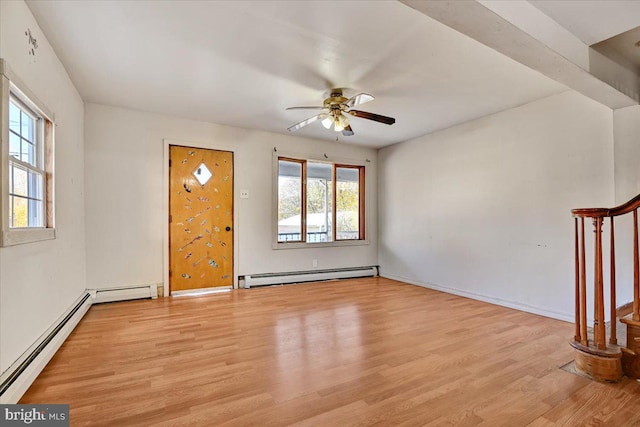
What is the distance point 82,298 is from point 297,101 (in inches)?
139

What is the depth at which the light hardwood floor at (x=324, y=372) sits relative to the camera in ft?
5.99

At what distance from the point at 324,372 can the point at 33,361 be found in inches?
80.2

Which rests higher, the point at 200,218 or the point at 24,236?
the point at 200,218

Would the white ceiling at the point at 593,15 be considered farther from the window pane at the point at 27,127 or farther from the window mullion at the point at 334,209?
Result: the window mullion at the point at 334,209

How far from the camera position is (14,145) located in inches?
90.0

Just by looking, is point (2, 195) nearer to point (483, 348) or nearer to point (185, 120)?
point (185, 120)

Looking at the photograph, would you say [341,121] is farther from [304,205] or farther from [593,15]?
[304,205]

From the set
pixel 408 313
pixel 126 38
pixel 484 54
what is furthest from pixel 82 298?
pixel 484 54

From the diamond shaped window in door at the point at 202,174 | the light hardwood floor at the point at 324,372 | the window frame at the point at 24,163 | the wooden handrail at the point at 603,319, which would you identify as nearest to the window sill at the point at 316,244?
the diamond shaped window in door at the point at 202,174

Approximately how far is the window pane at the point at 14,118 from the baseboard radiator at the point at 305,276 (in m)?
3.47

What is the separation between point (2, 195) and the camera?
1.83 meters

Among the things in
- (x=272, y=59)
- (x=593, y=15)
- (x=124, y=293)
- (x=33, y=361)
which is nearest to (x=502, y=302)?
(x=593, y=15)

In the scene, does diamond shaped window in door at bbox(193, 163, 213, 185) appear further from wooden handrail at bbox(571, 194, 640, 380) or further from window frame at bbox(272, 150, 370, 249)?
wooden handrail at bbox(571, 194, 640, 380)

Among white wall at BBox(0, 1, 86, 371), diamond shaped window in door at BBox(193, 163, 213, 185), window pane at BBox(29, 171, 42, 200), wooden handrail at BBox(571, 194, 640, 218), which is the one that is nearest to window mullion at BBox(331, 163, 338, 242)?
diamond shaped window in door at BBox(193, 163, 213, 185)
